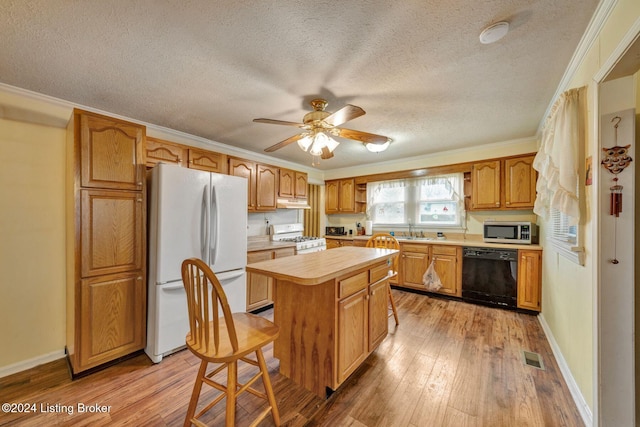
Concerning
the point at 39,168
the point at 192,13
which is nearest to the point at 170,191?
the point at 39,168

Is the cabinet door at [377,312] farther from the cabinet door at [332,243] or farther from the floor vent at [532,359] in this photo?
the cabinet door at [332,243]

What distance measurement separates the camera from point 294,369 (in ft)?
6.17

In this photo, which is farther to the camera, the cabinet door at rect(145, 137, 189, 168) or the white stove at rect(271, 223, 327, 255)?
the white stove at rect(271, 223, 327, 255)

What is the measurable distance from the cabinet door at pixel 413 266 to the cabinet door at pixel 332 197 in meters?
1.82

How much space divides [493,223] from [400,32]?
326 centimetres

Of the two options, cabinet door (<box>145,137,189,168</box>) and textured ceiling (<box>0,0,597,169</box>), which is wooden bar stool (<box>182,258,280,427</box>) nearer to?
textured ceiling (<box>0,0,597,169</box>)

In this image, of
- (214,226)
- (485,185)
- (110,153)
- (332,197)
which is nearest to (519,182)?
(485,185)

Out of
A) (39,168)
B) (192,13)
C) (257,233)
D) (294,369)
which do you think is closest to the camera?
(192,13)

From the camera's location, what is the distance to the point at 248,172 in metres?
3.65

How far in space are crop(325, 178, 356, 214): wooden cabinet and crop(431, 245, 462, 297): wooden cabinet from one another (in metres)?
1.90

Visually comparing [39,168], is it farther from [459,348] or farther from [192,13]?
[459,348]

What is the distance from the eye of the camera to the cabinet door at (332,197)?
17.7ft

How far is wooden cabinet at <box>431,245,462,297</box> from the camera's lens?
367cm

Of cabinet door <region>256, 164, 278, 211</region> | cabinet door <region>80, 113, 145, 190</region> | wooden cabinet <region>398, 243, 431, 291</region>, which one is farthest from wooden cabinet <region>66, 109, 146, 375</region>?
wooden cabinet <region>398, 243, 431, 291</region>
